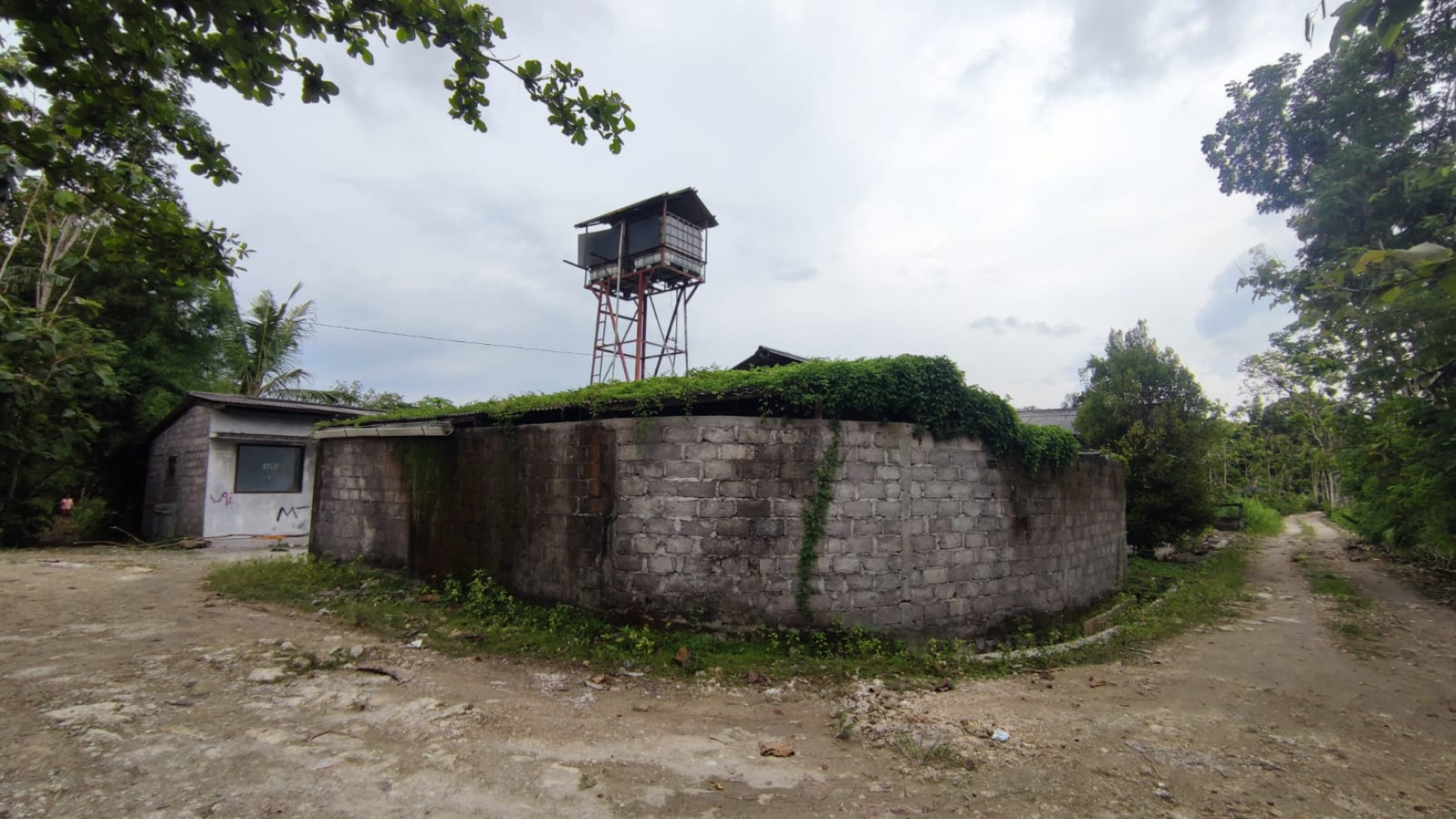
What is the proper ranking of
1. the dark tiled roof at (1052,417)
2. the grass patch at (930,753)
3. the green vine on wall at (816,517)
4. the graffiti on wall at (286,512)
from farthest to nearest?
the dark tiled roof at (1052,417), the graffiti on wall at (286,512), the green vine on wall at (816,517), the grass patch at (930,753)

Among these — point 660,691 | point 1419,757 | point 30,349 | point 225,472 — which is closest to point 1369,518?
point 1419,757

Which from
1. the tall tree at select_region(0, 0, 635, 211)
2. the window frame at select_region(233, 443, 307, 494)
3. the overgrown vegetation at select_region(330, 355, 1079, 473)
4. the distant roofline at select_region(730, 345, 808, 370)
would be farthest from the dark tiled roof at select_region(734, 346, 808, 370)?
the window frame at select_region(233, 443, 307, 494)

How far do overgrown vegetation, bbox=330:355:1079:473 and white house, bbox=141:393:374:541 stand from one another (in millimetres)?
10837

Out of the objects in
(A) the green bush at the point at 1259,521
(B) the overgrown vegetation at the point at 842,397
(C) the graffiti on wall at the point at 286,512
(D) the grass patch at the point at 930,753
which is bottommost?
(A) the green bush at the point at 1259,521

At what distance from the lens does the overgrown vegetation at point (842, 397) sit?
234 inches

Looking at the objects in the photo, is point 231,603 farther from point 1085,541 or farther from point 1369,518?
point 1369,518

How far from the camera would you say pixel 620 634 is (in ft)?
19.1

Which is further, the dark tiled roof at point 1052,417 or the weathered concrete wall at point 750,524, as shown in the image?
the dark tiled roof at point 1052,417

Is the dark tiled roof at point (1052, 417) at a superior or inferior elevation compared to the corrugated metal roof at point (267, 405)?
superior

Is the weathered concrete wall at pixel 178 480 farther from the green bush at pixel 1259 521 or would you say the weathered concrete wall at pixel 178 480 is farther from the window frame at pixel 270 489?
the green bush at pixel 1259 521

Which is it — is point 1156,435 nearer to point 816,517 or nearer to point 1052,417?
point 1052,417

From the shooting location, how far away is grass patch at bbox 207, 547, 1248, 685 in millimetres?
5438

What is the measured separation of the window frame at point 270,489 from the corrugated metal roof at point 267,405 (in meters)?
0.89

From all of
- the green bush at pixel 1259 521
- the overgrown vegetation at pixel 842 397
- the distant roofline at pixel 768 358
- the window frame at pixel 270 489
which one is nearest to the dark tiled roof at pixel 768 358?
the distant roofline at pixel 768 358
